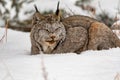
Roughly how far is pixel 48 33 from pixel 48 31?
0.08 ft

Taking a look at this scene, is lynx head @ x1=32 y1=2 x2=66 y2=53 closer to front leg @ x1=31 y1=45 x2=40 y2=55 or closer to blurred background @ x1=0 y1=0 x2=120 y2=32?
front leg @ x1=31 y1=45 x2=40 y2=55

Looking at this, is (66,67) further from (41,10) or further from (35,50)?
(41,10)

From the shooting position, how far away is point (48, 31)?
6.46 m

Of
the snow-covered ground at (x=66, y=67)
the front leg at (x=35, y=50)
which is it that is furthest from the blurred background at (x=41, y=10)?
the snow-covered ground at (x=66, y=67)

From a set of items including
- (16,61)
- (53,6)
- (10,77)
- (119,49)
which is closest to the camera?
(10,77)

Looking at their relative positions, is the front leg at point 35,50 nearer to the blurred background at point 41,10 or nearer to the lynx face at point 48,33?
the lynx face at point 48,33

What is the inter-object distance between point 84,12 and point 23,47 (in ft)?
16.0

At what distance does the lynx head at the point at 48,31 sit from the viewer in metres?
6.48

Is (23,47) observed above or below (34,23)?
below

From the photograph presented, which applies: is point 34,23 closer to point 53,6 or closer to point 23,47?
point 23,47

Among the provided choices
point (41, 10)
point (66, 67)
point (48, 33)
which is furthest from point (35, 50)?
point (41, 10)

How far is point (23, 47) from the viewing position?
7605 millimetres

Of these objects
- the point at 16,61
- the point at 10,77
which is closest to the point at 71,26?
the point at 16,61

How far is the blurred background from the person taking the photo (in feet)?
39.6
